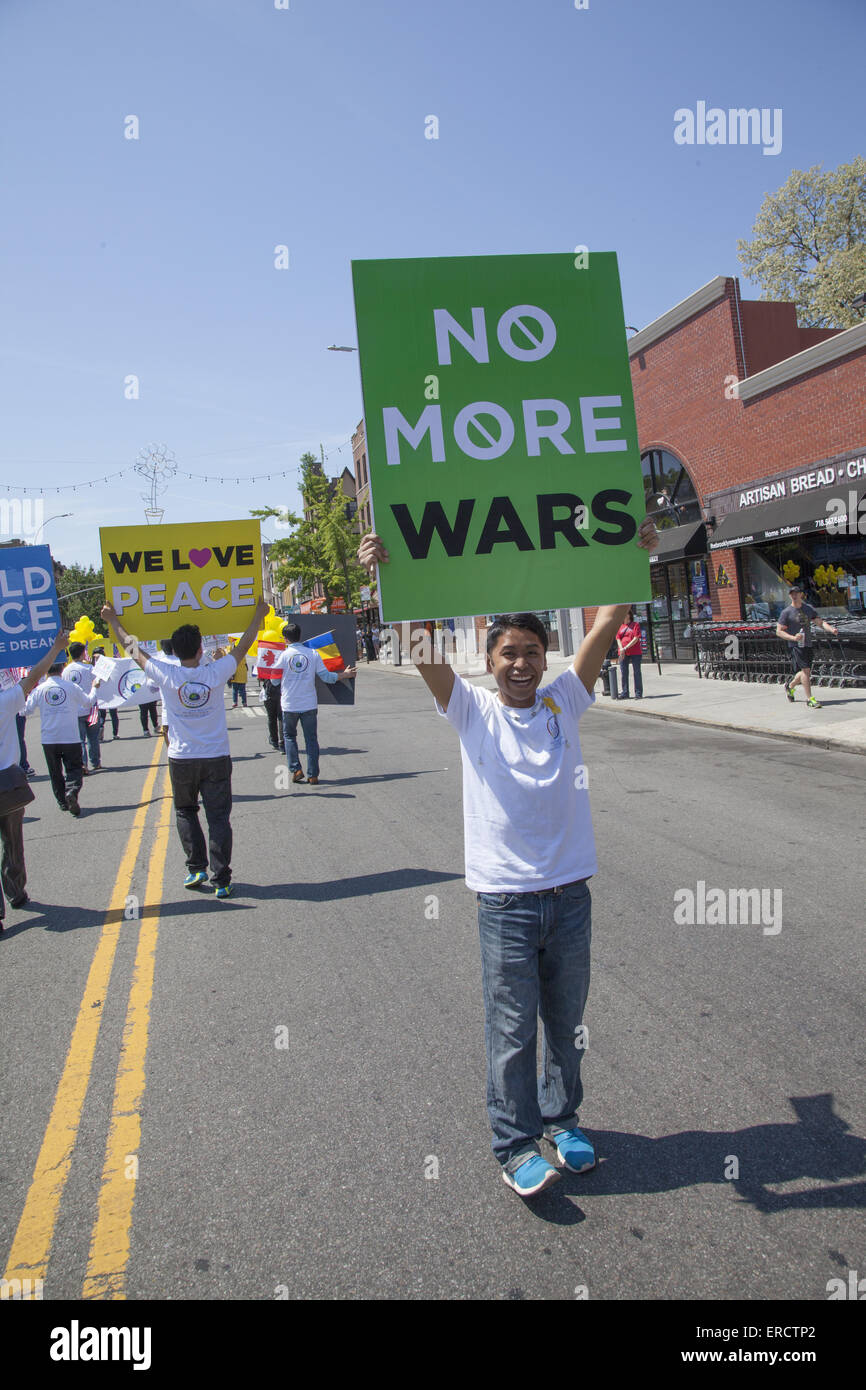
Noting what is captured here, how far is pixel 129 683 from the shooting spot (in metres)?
15.9

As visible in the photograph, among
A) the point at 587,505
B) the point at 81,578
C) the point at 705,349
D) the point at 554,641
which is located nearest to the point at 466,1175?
the point at 587,505

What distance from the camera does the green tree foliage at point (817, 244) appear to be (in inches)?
1510

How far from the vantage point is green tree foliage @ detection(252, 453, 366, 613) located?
4691cm

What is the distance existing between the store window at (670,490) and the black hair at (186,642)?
19848mm

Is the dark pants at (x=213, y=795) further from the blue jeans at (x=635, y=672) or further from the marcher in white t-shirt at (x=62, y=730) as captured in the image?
the blue jeans at (x=635, y=672)

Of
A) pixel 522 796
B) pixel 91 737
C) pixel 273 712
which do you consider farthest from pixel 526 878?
pixel 91 737

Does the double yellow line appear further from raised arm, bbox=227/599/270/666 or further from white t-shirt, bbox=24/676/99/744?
white t-shirt, bbox=24/676/99/744

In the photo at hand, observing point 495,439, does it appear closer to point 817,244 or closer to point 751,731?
point 751,731

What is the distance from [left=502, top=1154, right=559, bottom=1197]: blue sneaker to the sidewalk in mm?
9421

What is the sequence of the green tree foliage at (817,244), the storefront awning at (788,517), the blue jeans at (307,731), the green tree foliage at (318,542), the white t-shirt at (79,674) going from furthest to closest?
the green tree foliage at (318,542), the green tree foliage at (817,244), the storefront awning at (788,517), the white t-shirt at (79,674), the blue jeans at (307,731)

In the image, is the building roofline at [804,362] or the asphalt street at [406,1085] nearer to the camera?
the asphalt street at [406,1085]

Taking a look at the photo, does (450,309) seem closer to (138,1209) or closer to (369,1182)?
(369,1182)

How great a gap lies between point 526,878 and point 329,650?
33.9 ft

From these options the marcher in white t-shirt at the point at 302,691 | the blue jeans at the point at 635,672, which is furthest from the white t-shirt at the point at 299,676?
the blue jeans at the point at 635,672
